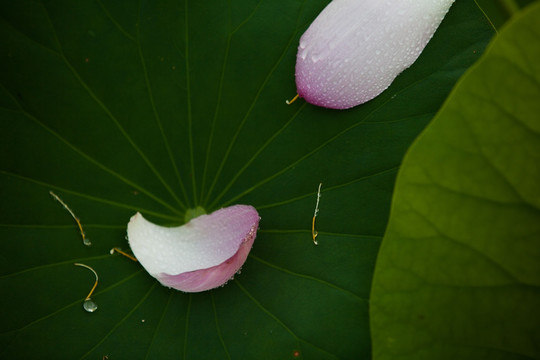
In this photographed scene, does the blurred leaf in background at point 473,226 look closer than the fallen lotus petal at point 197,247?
Yes

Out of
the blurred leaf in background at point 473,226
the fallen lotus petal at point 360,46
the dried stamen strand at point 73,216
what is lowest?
the blurred leaf in background at point 473,226

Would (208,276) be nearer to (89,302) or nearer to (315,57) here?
(89,302)

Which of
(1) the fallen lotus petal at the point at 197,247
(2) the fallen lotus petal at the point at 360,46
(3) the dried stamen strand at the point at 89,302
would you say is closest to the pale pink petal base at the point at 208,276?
(1) the fallen lotus petal at the point at 197,247

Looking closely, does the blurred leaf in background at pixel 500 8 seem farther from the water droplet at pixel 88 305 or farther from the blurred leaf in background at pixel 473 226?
the water droplet at pixel 88 305

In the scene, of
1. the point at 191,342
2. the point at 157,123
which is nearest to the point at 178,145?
the point at 157,123

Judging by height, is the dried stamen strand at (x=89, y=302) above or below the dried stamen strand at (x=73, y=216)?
below

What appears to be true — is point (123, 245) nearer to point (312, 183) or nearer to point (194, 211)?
point (194, 211)

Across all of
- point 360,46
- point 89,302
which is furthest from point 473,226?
point 89,302
